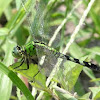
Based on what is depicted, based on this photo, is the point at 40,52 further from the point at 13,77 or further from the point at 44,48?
the point at 13,77

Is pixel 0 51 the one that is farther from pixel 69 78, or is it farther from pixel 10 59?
pixel 69 78

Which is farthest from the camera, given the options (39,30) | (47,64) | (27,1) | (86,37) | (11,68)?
(86,37)

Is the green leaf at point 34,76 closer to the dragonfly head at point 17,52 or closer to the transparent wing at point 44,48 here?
the transparent wing at point 44,48

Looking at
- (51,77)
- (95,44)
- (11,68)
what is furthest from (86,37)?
(11,68)

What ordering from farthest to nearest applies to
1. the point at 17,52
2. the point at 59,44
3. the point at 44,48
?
the point at 59,44
the point at 44,48
the point at 17,52

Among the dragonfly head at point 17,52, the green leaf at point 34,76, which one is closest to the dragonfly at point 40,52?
the dragonfly head at point 17,52

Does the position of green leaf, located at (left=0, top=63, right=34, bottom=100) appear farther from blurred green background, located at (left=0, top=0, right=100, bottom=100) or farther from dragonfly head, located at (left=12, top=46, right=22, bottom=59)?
dragonfly head, located at (left=12, top=46, right=22, bottom=59)

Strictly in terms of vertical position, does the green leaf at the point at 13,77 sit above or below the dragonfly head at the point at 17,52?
below

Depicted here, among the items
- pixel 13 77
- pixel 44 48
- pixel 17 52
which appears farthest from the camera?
pixel 44 48

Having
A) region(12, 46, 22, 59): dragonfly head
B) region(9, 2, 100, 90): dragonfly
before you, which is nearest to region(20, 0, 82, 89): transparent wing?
region(9, 2, 100, 90): dragonfly

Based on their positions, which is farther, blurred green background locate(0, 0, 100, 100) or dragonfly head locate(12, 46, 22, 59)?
dragonfly head locate(12, 46, 22, 59)

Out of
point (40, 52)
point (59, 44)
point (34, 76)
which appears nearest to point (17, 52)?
point (40, 52)
